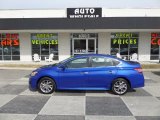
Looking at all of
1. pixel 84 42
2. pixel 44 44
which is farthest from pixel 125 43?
pixel 44 44

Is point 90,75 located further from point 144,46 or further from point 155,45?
point 155,45

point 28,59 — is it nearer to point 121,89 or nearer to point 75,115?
point 121,89

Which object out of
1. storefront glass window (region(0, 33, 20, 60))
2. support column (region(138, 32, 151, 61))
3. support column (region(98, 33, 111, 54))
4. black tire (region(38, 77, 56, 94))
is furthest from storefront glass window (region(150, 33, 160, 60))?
black tire (region(38, 77, 56, 94))

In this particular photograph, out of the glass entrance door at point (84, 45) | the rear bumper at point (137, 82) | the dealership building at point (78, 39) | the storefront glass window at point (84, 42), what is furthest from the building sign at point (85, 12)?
the rear bumper at point (137, 82)

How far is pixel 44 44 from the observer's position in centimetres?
2355

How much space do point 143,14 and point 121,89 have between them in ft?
50.2

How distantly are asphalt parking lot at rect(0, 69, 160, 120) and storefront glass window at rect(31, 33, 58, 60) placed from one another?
43.0 ft

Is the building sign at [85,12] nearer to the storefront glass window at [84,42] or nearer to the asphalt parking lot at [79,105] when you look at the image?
the storefront glass window at [84,42]

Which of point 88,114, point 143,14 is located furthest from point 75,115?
point 143,14

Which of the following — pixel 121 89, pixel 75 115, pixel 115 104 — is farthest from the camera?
pixel 121 89

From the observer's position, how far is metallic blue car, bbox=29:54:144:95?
9383 mm

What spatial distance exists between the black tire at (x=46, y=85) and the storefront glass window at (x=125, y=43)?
47.8 feet

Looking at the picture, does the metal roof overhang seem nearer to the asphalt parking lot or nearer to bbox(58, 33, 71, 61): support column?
bbox(58, 33, 71, 61): support column

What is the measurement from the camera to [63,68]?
947cm
